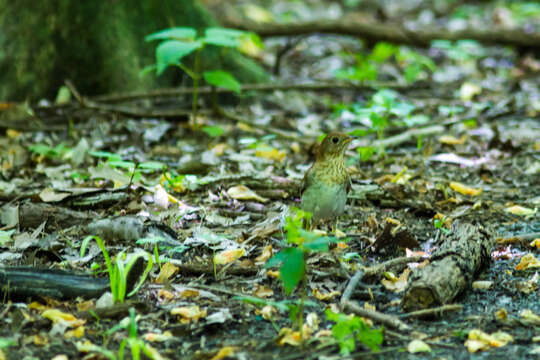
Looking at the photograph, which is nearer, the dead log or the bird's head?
the bird's head

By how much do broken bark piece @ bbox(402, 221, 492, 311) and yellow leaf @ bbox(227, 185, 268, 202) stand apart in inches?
57.5

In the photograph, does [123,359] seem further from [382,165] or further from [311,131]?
[311,131]

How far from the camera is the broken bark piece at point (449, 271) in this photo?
297 centimetres

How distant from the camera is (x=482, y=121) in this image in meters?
7.00

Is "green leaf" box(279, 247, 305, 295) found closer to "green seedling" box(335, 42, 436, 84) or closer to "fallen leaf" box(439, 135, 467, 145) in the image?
"fallen leaf" box(439, 135, 467, 145)

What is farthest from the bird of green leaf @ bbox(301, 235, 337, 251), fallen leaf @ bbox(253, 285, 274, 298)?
green leaf @ bbox(301, 235, 337, 251)

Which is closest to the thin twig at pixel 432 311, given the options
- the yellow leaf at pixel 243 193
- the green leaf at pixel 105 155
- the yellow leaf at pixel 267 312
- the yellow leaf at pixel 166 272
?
the yellow leaf at pixel 267 312

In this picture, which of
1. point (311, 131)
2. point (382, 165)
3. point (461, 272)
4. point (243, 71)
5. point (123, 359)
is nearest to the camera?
point (123, 359)

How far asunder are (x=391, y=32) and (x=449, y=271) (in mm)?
6765

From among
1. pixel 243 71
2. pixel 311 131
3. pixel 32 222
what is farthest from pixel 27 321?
pixel 243 71

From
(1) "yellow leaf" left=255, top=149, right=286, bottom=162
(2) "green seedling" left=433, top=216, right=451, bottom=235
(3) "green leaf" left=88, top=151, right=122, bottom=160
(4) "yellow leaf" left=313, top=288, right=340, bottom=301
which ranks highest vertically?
(3) "green leaf" left=88, top=151, right=122, bottom=160

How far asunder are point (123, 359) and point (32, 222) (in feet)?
5.57

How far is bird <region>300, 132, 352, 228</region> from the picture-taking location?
12.7 ft

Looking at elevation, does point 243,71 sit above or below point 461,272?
above
